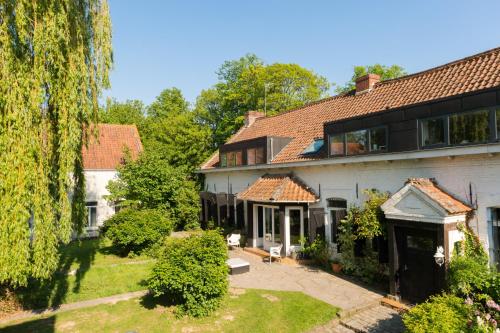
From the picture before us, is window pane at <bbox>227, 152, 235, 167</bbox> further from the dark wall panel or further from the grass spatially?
the dark wall panel

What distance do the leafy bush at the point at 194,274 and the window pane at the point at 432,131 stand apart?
7135 mm

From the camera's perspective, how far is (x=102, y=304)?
1040cm

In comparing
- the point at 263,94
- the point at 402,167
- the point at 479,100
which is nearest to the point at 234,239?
the point at 402,167

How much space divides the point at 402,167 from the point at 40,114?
10.9 metres

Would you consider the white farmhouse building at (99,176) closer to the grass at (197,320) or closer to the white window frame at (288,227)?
the white window frame at (288,227)

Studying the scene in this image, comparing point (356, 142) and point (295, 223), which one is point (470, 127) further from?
point (295, 223)

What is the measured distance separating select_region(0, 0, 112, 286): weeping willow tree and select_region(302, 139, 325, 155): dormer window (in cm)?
973

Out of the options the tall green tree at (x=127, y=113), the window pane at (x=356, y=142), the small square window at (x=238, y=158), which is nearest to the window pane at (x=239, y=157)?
the small square window at (x=238, y=158)

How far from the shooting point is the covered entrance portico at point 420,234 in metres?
8.97

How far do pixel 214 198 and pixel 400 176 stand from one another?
13277 mm

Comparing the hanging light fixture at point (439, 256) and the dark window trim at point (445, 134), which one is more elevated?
the dark window trim at point (445, 134)

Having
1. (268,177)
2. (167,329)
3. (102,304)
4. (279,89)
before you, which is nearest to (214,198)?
(268,177)

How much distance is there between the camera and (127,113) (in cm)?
5216

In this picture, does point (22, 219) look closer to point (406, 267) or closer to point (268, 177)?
point (406, 267)
